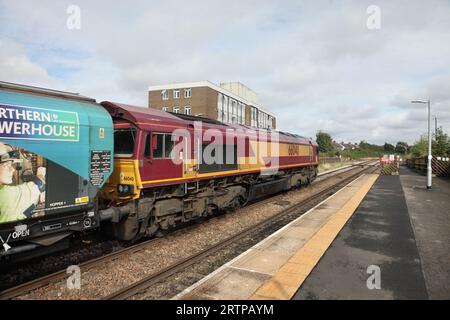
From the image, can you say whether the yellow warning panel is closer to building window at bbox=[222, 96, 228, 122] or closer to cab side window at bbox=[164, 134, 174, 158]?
cab side window at bbox=[164, 134, 174, 158]

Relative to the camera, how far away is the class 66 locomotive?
5.21 meters

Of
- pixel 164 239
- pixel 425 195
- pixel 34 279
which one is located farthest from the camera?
pixel 425 195

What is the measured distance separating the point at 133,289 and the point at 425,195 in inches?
698

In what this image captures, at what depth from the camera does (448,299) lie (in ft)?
16.9

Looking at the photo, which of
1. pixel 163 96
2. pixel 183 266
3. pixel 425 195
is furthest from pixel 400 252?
pixel 163 96

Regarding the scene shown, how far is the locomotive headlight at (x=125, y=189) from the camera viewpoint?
768 centimetres

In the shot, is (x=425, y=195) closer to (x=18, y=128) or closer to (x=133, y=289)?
(x=133, y=289)

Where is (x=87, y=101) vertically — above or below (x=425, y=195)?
above

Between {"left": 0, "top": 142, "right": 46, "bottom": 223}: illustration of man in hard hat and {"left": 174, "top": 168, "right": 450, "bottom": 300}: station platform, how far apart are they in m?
3.05

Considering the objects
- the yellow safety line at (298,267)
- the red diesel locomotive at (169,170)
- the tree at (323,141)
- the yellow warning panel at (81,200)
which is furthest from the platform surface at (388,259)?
the tree at (323,141)

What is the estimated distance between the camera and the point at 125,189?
305 inches

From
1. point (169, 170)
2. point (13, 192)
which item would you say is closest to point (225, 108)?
point (169, 170)

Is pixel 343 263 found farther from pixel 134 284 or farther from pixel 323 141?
pixel 323 141
